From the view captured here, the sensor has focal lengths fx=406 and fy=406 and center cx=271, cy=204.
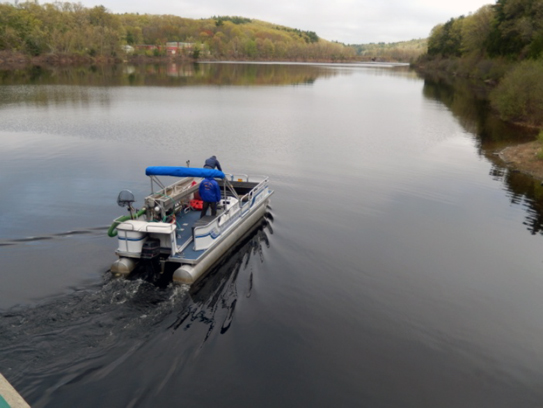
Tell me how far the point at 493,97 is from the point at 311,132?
24.8 m

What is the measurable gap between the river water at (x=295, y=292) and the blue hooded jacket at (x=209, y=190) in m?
1.92

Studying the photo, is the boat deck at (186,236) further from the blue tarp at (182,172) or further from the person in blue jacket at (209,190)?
the blue tarp at (182,172)

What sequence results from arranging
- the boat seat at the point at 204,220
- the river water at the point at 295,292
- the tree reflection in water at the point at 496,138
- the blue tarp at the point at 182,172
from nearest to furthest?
the river water at the point at 295,292, the boat seat at the point at 204,220, the blue tarp at the point at 182,172, the tree reflection in water at the point at 496,138

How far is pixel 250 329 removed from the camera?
9555mm

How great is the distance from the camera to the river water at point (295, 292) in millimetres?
8008

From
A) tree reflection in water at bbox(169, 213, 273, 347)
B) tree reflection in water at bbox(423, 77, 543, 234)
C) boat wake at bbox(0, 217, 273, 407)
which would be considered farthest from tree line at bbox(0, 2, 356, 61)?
boat wake at bbox(0, 217, 273, 407)

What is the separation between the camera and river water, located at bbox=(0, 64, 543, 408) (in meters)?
8.01

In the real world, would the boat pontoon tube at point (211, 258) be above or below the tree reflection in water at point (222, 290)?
above

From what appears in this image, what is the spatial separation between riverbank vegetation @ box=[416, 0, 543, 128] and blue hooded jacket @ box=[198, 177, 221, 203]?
3178cm

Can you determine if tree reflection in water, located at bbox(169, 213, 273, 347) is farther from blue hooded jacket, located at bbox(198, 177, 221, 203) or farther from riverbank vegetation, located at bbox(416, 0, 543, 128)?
riverbank vegetation, located at bbox(416, 0, 543, 128)

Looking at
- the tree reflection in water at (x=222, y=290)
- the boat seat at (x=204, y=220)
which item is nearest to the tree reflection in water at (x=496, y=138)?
the tree reflection in water at (x=222, y=290)

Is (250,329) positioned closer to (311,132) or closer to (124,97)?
(311,132)

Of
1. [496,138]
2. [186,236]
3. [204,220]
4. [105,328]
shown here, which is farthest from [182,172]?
[496,138]

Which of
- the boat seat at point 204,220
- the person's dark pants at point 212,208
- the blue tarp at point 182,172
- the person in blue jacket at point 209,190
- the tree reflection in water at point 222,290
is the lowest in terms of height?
the tree reflection in water at point 222,290
